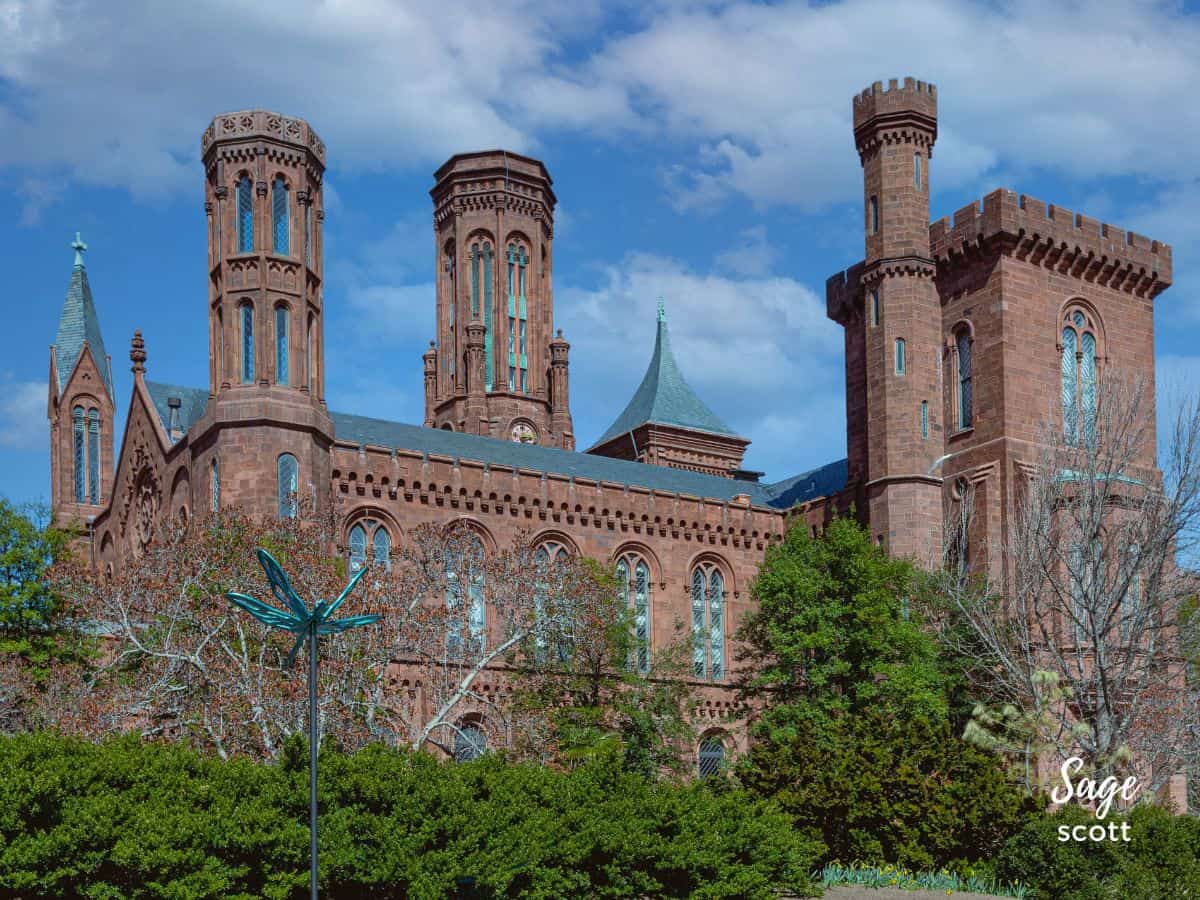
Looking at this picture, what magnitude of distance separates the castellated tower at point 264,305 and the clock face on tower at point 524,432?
23623 mm

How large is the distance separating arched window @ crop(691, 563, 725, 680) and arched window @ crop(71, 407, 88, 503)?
19.6 metres

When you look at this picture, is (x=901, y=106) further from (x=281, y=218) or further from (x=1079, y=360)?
(x=281, y=218)

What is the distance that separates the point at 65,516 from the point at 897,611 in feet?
84.3

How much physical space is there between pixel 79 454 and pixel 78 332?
418 centimetres

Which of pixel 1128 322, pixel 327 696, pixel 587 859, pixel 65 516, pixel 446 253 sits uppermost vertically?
pixel 446 253

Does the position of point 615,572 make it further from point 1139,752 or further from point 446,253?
point 446,253

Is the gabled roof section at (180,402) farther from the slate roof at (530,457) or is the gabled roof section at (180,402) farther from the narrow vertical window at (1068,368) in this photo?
the narrow vertical window at (1068,368)

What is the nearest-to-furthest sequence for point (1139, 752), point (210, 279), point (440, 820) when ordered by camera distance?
1. point (440, 820)
2. point (1139, 752)
3. point (210, 279)

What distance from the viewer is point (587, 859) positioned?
22.8m

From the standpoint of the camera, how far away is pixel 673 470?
51438mm

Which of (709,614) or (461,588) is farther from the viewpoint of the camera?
(709,614)

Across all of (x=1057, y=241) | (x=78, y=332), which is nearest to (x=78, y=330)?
(x=78, y=332)

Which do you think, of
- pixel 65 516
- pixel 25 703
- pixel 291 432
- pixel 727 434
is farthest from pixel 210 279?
pixel 727 434

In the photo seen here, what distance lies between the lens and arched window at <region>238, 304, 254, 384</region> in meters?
37.2
